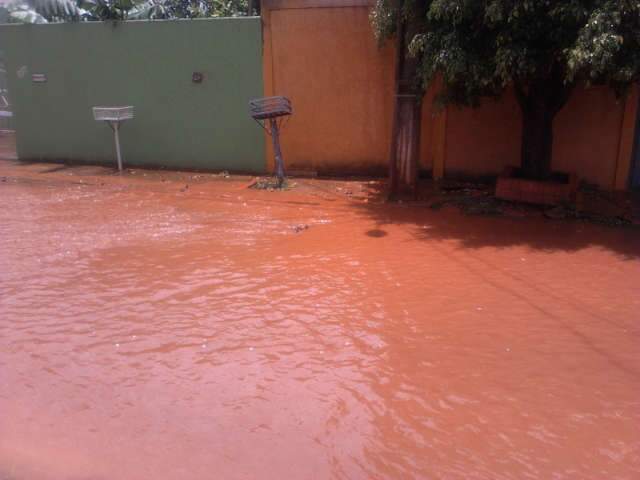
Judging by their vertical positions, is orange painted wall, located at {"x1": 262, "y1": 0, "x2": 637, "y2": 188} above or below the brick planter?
above

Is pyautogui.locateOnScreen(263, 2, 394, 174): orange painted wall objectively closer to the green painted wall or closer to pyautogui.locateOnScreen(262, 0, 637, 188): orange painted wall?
pyautogui.locateOnScreen(262, 0, 637, 188): orange painted wall

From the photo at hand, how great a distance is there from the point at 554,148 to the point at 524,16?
3.11 meters

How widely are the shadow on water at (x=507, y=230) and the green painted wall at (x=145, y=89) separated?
3.63 meters

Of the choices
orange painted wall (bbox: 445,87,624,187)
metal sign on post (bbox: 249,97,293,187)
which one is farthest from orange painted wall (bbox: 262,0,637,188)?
metal sign on post (bbox: 249,97,293,187)

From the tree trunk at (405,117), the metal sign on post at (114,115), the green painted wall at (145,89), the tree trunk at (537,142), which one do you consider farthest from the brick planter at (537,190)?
the metal sign on post at (114,115)

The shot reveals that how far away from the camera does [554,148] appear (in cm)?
903

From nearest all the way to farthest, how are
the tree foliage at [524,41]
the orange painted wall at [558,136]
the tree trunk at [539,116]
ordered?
the tree foliage at [524,41] → the tree trunk at [539,116] → the orange painted wall at [558,136]

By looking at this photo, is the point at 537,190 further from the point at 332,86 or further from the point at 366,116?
the point at 332,86

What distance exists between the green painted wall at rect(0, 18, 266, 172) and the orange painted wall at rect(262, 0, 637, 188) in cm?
58

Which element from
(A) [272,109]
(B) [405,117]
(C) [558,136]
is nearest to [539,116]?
(C) [558,136]

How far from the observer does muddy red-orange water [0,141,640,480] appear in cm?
320

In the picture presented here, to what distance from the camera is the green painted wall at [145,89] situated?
10.4 m

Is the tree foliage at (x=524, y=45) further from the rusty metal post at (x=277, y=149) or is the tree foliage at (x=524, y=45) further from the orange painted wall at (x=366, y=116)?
the rusty metal post at (x=277, y=149)

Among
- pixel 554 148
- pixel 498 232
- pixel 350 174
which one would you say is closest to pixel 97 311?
pixel 498 232
